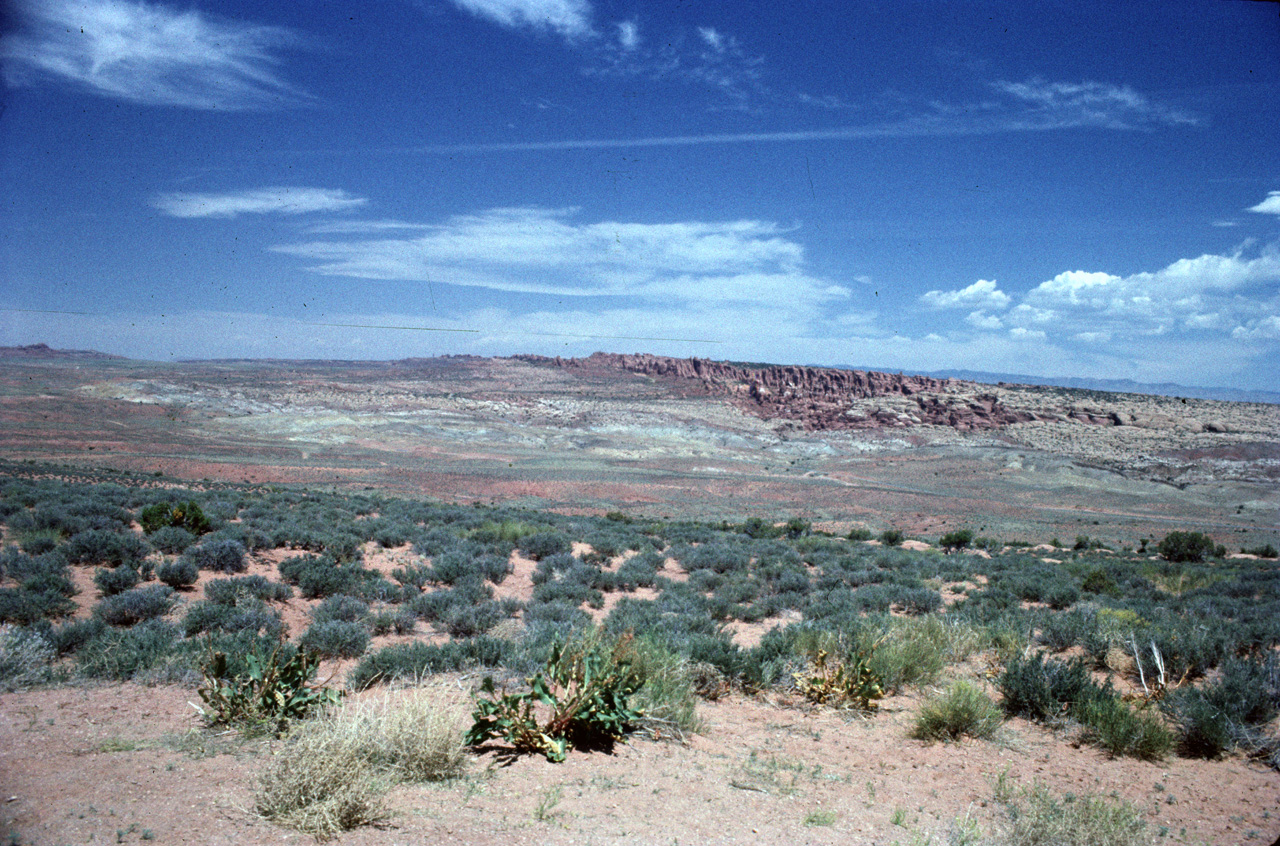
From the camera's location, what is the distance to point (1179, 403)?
81062mm

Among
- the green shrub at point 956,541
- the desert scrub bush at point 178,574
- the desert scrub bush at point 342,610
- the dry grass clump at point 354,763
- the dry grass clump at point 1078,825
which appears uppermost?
the dry grass clump at point 354,763

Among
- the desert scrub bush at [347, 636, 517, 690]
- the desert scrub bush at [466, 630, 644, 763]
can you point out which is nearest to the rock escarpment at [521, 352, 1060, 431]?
the desert scrub bush at [347, 636, 517, 690]

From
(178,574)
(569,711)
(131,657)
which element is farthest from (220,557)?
(569,711)

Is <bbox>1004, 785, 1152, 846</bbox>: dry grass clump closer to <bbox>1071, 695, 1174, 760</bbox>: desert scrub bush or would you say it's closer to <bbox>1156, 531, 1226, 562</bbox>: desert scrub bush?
<bbox>1071, 695, 1174, 760</bbox>: desert scrub bush

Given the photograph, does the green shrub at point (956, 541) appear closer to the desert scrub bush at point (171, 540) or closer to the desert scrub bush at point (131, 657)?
the desert scrub bush at point (171, 540)

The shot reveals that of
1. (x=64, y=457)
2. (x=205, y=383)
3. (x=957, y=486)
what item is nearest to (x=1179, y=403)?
(x=957, y=486)

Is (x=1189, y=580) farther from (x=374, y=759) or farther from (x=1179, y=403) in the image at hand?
(x=1179, y=403)

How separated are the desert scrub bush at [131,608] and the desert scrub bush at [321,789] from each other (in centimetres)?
576

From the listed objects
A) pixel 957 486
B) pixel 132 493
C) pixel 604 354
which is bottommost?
pixel 957 486

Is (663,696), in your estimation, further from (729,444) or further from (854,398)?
(854,398)

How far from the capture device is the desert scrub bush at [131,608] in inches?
310

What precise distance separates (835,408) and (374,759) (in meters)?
82.9

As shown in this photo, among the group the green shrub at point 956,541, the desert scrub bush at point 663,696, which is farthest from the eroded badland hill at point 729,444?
the desert scrub bush at point 663,696

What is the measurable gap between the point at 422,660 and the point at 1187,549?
24.6m
